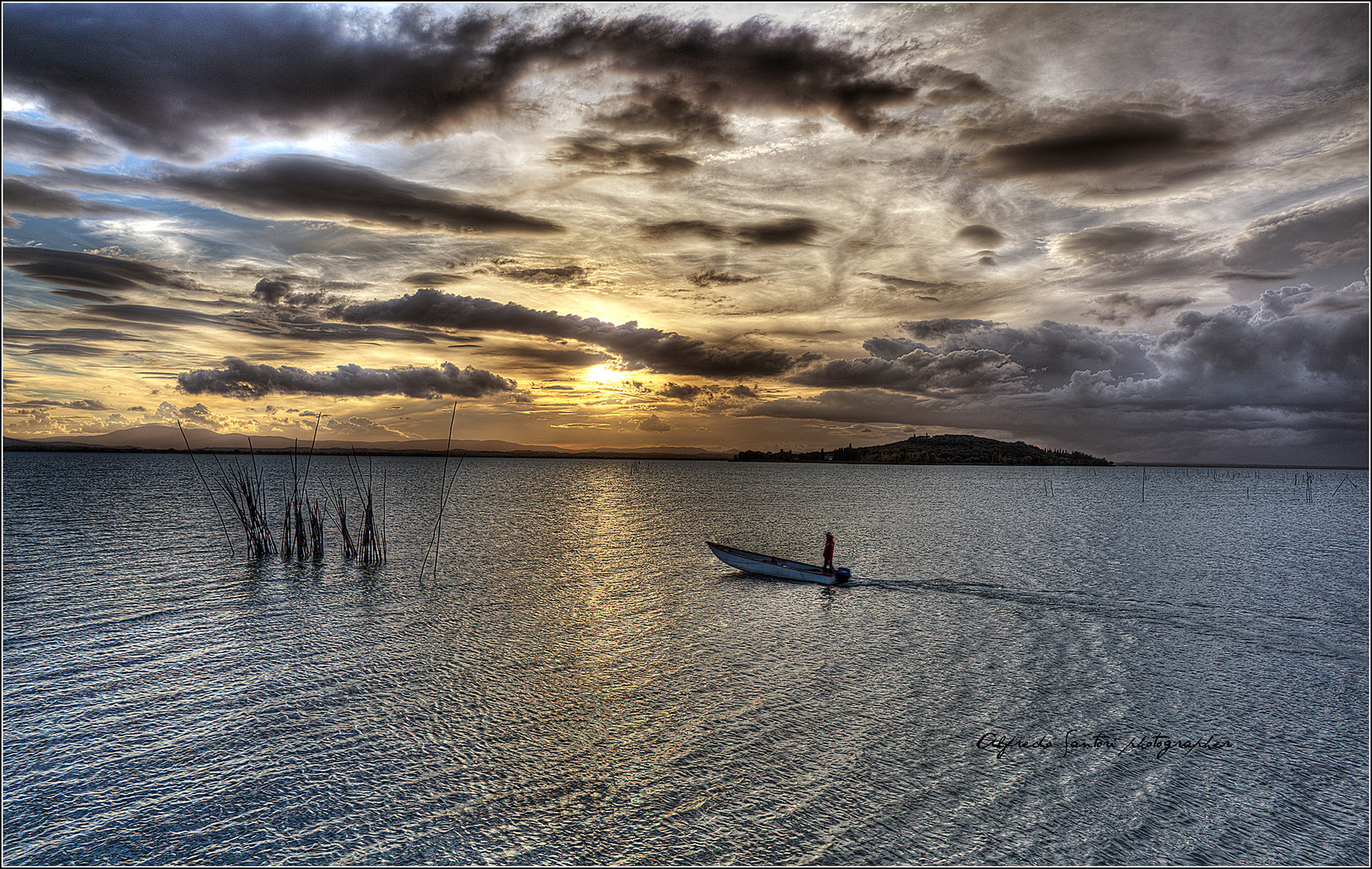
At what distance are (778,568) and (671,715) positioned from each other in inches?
818

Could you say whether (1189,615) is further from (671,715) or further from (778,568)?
(671,715)

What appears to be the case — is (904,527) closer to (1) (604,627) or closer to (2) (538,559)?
(2) (538,559)

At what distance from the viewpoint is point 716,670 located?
21219 mm

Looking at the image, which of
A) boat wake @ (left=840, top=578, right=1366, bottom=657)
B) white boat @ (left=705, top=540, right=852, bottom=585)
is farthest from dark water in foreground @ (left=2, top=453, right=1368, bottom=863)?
white boat @ (left=705, top=540, right=852, bottom=585)

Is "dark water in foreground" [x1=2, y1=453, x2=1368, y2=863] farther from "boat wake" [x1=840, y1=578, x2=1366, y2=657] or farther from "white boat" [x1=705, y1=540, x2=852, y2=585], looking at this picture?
"white boat" [x1=705, y1=540, x2=852, y2=585]

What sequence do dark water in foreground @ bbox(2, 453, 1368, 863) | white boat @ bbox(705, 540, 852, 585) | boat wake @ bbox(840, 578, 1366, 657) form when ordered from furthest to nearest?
white boat @ bbox(705, 540, 852, 585)
boat wake @ bbox(840, 578, 1366, 657)
dark water in foreground @ bbox(2, 453, 1368, 863)

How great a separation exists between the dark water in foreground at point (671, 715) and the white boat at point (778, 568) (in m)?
1.02

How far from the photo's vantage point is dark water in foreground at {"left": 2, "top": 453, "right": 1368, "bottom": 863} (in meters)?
12.1

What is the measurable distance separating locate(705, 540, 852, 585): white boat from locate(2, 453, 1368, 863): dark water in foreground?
40.3 inches

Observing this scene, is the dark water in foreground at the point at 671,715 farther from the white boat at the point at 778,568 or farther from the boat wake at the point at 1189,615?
the white boat at the point at 778,568

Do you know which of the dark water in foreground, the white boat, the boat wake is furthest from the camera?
the white boat

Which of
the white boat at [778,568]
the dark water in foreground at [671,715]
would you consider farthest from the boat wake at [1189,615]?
the white boat at [778,568]

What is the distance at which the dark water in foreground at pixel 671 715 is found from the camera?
12117mm

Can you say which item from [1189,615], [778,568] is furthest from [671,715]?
[1189,615]
